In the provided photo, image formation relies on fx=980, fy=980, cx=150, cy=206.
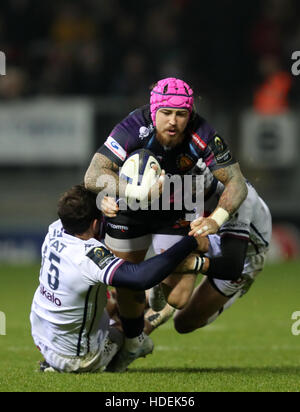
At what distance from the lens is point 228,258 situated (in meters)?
7.16

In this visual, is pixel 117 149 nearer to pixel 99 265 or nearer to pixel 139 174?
pixel 139 174

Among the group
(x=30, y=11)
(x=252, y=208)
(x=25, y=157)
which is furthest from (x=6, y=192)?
(x=252, y=208)

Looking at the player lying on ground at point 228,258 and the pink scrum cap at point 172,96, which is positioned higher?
the pink scrum cap at point 172,96

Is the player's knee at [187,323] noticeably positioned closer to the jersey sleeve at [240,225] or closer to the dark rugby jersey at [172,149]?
the jersey sleeve at [240,225]

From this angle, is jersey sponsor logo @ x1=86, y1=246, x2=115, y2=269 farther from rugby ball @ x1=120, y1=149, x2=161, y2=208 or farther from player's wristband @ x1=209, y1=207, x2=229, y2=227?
player's wristband @ x1=209, y1=207, x2=229, y2=227

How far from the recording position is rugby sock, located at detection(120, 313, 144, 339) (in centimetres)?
695

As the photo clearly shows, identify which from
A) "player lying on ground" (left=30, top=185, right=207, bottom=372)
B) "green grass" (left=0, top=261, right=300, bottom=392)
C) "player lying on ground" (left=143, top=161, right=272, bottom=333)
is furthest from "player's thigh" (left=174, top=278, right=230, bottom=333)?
"player lying on ground" (left=30, top=185, right=207, bottom=372)

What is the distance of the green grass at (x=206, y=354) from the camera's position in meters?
6.05

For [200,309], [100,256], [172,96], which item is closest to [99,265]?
[100,256]

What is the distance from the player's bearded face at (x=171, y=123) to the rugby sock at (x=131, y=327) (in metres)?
1.30

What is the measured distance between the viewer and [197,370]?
686cm

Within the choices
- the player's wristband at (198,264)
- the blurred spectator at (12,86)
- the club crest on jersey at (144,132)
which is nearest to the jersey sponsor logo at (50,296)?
the player's wristband at (198,264)

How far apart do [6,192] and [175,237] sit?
7523 millimetres
